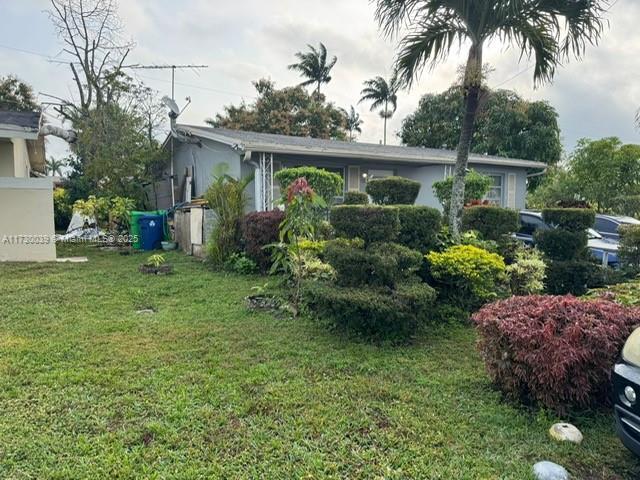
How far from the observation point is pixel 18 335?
4.59 meters

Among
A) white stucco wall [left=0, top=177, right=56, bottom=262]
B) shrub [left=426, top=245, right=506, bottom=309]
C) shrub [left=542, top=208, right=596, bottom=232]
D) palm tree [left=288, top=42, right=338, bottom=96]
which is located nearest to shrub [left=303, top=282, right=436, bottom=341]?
shrub [left=426, top=245, right=506, bottom=309]

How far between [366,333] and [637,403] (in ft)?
8.80

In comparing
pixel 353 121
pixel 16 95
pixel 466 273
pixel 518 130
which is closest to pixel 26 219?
pixel 466 273

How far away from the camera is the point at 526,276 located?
19.9 ft

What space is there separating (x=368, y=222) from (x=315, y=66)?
2927 centimetres

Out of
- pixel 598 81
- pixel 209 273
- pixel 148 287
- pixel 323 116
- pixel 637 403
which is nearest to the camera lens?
pixel 637 403

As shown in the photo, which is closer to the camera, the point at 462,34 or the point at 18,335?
the point at 18,335

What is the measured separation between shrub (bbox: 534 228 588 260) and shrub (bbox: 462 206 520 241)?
0.50m

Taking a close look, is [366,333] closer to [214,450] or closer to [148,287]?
[214,450]

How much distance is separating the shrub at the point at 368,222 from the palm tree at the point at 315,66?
2808 centimetres

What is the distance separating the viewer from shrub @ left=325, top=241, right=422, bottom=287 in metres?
4.56

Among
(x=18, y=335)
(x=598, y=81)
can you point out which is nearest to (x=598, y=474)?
(x=18, y=335)

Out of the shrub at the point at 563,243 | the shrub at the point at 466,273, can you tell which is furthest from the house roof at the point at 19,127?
the shrub at the point at 563,243

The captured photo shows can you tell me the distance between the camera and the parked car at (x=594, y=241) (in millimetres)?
8273
